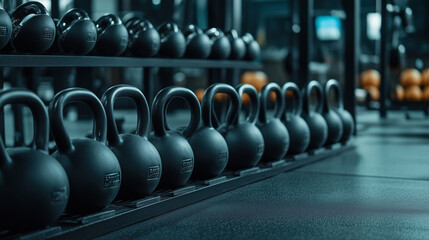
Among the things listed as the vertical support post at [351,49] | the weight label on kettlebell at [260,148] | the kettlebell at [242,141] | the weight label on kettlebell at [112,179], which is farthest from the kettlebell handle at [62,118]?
the vertical support post at [351,49]

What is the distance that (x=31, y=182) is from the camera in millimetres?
1193

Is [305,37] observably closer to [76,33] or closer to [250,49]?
[250,49]

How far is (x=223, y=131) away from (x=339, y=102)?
3.93ft

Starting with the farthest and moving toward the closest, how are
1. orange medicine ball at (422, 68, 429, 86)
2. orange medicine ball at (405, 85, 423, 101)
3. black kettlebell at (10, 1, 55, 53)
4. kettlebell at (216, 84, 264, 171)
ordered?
orange medicine ball at (405, 85, 423, 101)
orange medicine ball at (422, 68, 429, 86)
kettlebell at (216, 84, 264, 171)
black kettlebell at (10, 1, 55, 53)

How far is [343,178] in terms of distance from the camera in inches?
87.8

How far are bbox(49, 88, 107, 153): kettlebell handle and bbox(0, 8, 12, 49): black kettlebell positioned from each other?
1.18 feet

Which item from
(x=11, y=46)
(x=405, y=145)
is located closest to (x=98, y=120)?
(x=11, y=46)

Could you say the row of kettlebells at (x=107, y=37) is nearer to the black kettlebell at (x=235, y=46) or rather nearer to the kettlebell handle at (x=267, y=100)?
the black kettlebell at (x=235, y=46)

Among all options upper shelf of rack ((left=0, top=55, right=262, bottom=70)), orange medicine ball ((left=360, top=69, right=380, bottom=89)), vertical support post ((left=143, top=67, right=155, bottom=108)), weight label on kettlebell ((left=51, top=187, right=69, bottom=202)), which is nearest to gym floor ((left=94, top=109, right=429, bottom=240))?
weight label on kettlebell ((left=51, top=187, right=69, bottom=202))

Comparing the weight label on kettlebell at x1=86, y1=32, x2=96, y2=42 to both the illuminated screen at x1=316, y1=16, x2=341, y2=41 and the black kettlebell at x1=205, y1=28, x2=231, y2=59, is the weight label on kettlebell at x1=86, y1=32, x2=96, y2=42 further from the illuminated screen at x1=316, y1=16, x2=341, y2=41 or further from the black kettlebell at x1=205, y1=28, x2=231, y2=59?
the illuminated screen at x1=316, y1=16, x2=341, y2=41

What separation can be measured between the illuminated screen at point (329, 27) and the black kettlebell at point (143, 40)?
6755mm

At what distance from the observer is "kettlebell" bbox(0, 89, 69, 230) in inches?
46.4

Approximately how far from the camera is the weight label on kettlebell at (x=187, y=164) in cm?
172

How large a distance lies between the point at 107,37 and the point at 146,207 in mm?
814
